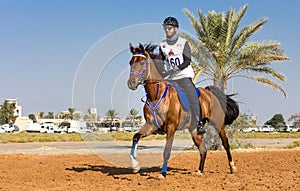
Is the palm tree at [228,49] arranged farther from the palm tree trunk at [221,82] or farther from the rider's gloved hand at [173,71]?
the rider's gloved hand at [173,71]

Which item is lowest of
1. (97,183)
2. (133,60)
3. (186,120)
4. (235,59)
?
(97,183)

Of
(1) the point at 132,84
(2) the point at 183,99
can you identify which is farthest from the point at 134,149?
(1) the point at 132,84

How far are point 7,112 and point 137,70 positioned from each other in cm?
9024

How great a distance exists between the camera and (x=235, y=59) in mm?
23922

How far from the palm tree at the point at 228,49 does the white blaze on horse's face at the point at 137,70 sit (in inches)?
536

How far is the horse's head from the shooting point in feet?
30.2

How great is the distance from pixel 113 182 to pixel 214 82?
1541 cm

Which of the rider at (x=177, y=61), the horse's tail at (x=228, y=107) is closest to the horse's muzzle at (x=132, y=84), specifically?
the rider at (x=177, y=61)

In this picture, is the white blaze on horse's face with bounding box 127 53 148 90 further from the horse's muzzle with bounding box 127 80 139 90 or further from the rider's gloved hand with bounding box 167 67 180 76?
the rider's gloved hand with bounding box 167 67 180 76

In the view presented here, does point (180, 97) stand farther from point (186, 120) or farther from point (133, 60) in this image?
point (133, 60)

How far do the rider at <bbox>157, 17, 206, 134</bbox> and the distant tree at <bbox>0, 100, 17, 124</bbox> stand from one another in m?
89.4

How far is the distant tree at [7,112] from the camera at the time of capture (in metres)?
93.6

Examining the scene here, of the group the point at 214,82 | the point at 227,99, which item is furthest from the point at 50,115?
the point at 227,99

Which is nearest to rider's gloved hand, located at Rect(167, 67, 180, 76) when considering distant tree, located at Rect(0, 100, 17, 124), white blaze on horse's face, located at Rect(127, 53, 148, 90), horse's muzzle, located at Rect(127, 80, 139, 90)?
white blaze on horse's face, located at Rect(127, 53, 148, 90)
